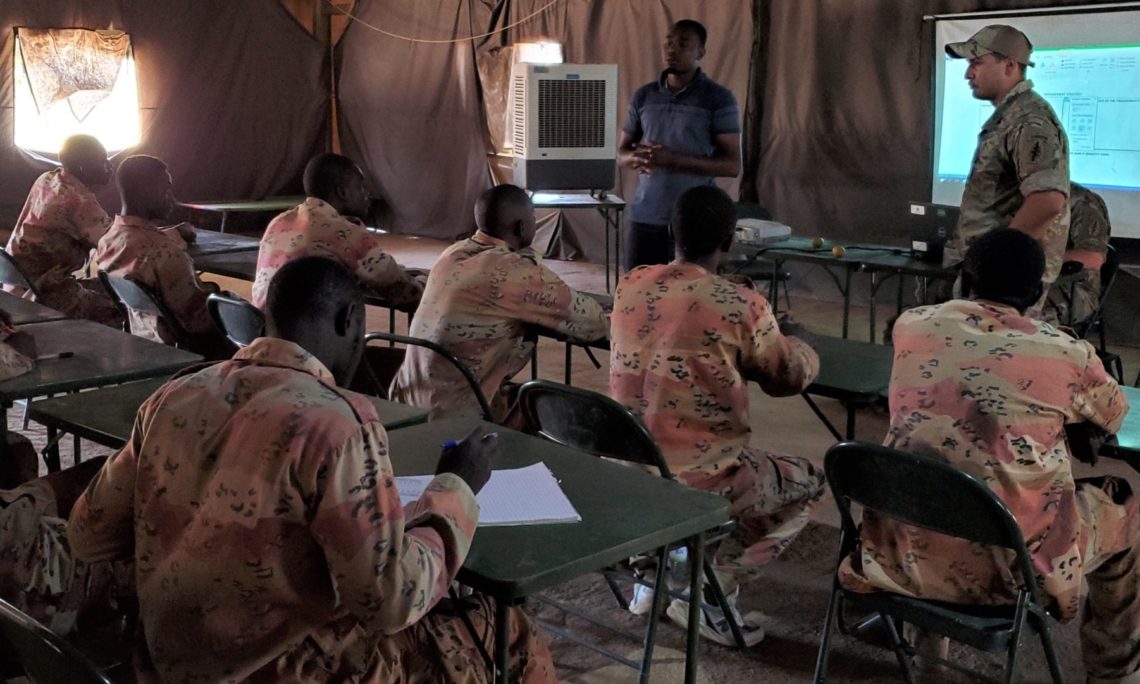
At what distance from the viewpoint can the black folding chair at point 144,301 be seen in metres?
3.84

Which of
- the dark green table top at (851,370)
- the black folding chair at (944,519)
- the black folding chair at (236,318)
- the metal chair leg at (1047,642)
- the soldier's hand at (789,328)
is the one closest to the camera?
the black folding chair at (944,519)

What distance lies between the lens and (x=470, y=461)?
1.70 metres

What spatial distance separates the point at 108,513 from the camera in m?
1.54

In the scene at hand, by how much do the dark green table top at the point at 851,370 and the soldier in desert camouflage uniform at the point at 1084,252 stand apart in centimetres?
186

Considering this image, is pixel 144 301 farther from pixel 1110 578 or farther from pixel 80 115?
pixel 80 115

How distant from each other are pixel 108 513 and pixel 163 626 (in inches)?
7.2

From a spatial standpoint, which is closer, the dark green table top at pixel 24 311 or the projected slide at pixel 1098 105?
the dark green table top at pixel 24 311

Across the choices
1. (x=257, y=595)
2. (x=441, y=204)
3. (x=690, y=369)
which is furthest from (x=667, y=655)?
(x=441, y=204)

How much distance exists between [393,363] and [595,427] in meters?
1.55

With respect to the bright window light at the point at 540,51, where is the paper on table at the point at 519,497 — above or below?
below

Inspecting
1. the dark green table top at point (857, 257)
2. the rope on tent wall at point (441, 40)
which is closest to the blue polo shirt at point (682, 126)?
the dark green table top at point (857, 257)

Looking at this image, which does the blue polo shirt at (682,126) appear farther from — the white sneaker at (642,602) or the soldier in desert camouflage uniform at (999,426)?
the soldier in desert camouflage uniform at (999,426)

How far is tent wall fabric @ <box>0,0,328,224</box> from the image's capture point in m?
9.69

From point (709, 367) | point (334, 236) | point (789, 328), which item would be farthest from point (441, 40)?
point (709, 367)
